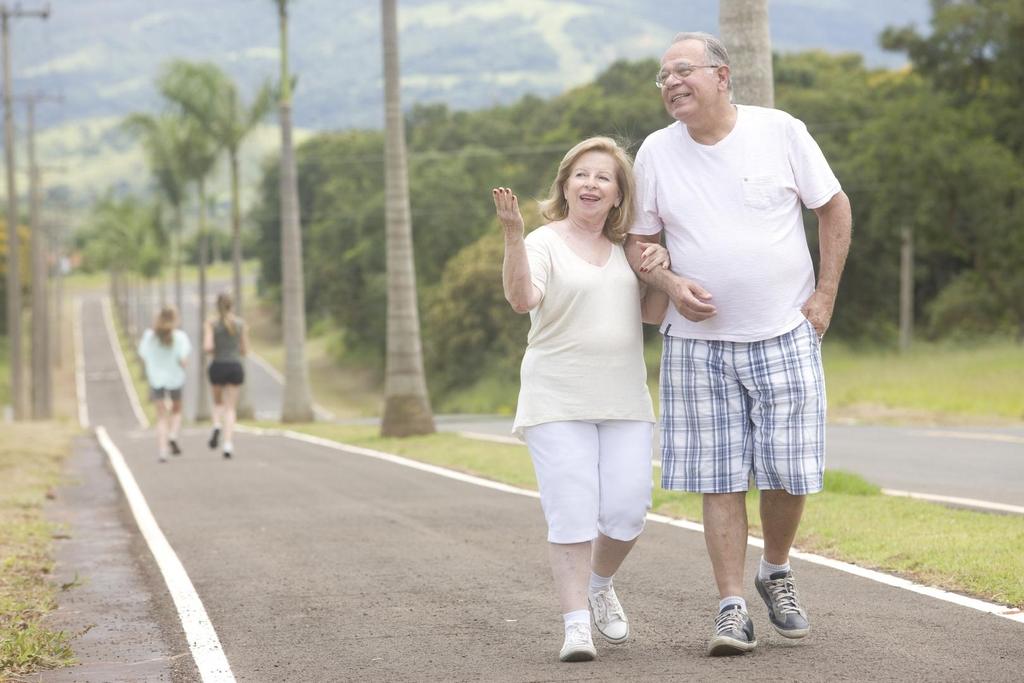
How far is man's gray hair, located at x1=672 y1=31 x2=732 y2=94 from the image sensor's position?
595 cm

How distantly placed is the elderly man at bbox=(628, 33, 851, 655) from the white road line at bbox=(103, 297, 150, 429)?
45.5 m

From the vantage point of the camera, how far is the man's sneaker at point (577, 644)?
5719 millimetres

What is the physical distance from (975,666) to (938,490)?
709 centimetres

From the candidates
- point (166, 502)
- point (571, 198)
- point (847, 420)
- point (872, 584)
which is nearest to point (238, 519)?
point (166, 502)

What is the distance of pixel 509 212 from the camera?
17.9ft

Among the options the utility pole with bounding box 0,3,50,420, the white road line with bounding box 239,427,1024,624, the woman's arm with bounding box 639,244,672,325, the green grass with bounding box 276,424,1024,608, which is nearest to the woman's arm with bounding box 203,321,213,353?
the white road line with bounding box 239,427,1024,624

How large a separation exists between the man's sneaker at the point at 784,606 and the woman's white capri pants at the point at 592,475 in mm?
611

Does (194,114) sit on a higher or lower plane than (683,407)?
higher

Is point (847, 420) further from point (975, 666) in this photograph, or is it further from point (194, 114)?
point (194, 114)

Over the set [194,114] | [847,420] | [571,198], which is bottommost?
[847,420]

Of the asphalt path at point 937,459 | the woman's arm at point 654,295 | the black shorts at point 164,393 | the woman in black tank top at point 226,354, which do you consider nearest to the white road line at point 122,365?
the black shorts at point 164,393

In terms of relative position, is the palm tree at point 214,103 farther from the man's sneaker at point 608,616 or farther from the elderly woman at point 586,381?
the elderly woman at point 586,381

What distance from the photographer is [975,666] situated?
546cm

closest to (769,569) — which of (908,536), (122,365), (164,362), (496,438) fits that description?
(908,536)
